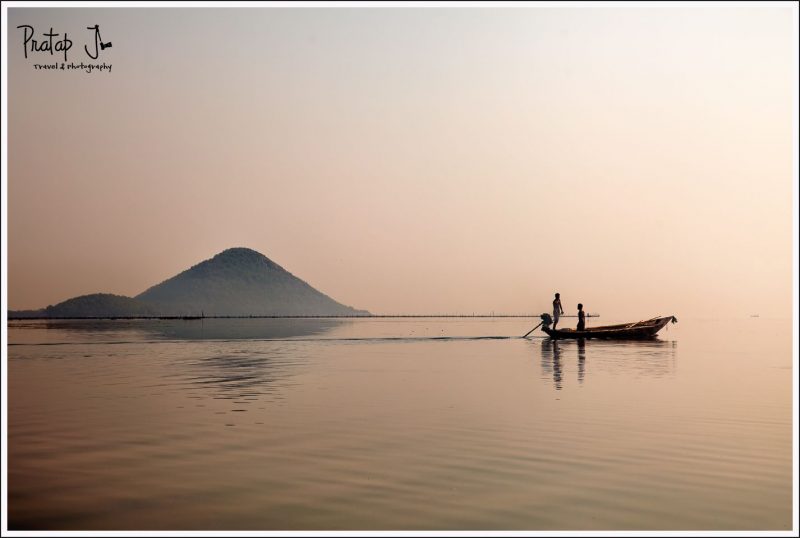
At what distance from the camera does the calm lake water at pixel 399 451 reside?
11.4 meters

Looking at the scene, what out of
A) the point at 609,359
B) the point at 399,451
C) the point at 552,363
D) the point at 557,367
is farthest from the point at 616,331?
the point at 399,451

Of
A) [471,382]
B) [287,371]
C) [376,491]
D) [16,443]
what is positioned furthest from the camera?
[287,371]

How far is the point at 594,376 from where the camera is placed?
31.3 m

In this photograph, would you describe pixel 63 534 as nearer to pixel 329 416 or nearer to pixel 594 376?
pixel 329 416

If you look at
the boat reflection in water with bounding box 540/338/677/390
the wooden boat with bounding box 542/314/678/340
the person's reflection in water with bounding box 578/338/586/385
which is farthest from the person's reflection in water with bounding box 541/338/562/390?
the wooden boat with bounding box 542/314/678/340

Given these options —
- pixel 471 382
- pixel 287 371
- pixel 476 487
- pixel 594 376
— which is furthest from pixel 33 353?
pixel 476 487

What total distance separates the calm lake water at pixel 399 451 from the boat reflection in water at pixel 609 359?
1.70 m

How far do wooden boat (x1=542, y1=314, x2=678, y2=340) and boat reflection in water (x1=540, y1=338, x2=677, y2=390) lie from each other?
1.04 m

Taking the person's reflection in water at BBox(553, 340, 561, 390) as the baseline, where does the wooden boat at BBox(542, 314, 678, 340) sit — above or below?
above

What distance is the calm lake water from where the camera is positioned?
11.4 metres

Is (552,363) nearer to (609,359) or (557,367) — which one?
(557,367)

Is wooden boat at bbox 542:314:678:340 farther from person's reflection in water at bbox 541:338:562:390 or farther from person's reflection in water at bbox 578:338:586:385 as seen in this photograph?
person's reflection in water at bbox 541:338:562:390

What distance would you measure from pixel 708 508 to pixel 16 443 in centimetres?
1328

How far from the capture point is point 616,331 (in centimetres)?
6138
